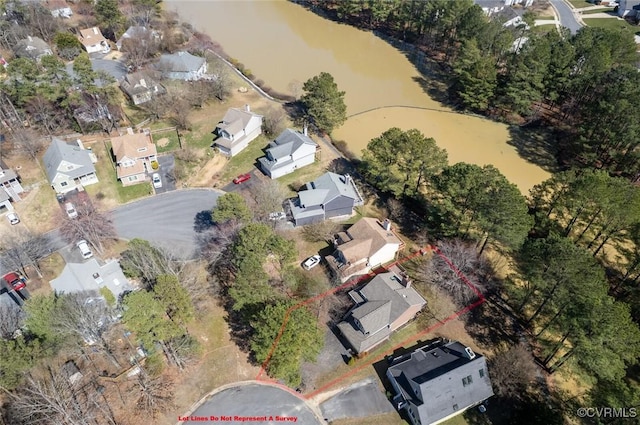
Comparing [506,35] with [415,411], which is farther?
[506,35]

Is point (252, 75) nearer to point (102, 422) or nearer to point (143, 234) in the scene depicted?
point (143, 234)

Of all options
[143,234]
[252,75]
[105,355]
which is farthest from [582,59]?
[105,355]

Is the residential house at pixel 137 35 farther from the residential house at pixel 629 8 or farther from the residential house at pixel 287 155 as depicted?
the residential house at pixel 629 8

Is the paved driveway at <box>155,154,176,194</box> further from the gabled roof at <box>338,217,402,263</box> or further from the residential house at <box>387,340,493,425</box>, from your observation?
the residential house at <box>387,340,493,425</box>

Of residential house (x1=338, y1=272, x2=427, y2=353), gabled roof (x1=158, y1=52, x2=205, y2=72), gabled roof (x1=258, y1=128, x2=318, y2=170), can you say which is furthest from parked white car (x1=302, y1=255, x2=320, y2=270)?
gabled roof (x1=158, y1=52, x2=205, y2=72)

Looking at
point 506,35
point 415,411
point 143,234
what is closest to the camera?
point 415,411

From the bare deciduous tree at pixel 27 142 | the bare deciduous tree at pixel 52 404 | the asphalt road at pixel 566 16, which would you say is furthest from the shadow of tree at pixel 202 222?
the asphalt road at pixel 566 16

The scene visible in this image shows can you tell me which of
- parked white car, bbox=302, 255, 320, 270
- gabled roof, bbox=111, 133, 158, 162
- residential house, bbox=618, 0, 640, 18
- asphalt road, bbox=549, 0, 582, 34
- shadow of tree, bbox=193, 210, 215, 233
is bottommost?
shadow of tree, bbox=193, 210, 215, 233
